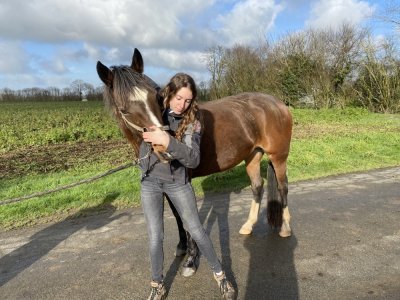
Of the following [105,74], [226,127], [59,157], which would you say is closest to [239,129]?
[226,127]

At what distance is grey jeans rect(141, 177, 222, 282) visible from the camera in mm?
2744

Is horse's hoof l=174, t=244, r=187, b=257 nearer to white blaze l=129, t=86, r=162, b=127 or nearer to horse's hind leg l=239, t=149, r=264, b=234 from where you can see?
horse's hind leg l=239, t=149, r=264, b=234

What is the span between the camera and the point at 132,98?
8.00ft

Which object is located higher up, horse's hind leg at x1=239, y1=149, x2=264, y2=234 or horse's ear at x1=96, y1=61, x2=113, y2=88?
horse's ear at x1=96, y1=61, x2=113, y2=88

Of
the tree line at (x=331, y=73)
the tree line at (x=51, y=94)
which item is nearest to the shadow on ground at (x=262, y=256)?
the tree line at (x=331, y=73)

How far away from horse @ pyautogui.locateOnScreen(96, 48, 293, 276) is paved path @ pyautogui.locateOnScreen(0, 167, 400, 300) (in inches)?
14.2

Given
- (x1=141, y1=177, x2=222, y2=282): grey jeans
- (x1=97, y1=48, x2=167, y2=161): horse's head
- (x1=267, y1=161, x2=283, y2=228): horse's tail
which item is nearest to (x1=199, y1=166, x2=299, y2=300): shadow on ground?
(x1=267, y1=161, x2=283, y2=228): horse's tail

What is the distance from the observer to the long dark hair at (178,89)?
98.7 inches

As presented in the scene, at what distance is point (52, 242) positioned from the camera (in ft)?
13.8

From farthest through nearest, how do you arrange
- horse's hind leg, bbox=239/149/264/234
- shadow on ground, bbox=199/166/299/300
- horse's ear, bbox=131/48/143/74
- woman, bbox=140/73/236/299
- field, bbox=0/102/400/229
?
field, bbox=0/102/400/229 < horse's hind leg, bbox=239/149/264/234 < shadow on ground, bbox=199/166/299/300 < horse's ear, bbox=131/48/143/74 < woman, bbox=140/73/236/299

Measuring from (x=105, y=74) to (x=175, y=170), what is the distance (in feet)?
2.91

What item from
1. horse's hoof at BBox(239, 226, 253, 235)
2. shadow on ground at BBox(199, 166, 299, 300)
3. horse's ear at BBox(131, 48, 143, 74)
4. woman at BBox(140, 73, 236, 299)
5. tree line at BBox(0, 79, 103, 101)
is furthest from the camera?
tree line at BBox(0, 79, 103, 101)

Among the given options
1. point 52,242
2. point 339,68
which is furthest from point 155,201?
point 339,68

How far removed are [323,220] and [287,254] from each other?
119cm
